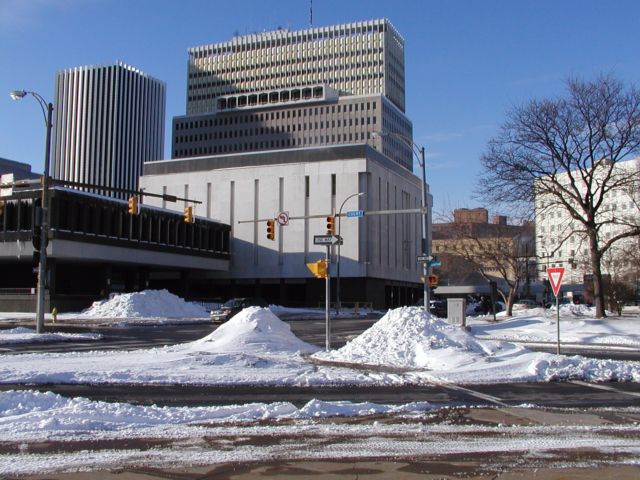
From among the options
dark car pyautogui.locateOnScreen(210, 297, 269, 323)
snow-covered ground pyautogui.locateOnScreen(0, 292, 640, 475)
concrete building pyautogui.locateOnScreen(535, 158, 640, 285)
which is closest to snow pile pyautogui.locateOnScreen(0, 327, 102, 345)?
snow-covered ground pyautogui.locateOnScreen(0, 292, 640, 475)

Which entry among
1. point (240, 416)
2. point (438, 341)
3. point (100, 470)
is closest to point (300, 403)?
point (240, 416)

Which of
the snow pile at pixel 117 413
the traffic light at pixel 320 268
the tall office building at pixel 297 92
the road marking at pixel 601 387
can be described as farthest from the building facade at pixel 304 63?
the snow pile at pixel 117 413

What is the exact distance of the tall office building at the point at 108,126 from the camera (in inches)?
6078

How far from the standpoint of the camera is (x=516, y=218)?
1422 inches

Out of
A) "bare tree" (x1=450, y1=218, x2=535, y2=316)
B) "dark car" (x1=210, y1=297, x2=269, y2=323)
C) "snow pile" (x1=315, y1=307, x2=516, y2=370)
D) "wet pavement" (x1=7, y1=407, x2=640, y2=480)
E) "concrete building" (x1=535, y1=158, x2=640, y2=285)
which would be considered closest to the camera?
"wet pavement" (x1=7, y1=407, x2=640, y2=480)

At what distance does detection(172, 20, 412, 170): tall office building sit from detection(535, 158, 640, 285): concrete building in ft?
194

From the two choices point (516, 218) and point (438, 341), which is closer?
point (438, 341)

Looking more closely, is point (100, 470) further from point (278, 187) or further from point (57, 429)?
point (278, 187)

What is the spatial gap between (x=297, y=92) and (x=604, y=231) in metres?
87.9

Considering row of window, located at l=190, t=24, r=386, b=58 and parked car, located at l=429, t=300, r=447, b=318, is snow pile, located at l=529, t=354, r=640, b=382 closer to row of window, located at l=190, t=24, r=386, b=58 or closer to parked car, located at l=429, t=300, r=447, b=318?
parked car, located at l=429, t=300, r=447, b=318

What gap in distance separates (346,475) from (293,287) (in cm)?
7338

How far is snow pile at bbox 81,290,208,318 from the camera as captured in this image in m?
47.7

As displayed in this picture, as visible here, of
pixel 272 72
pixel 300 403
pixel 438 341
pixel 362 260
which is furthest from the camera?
pixel 272 72

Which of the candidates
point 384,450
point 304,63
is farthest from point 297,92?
point 384,450
